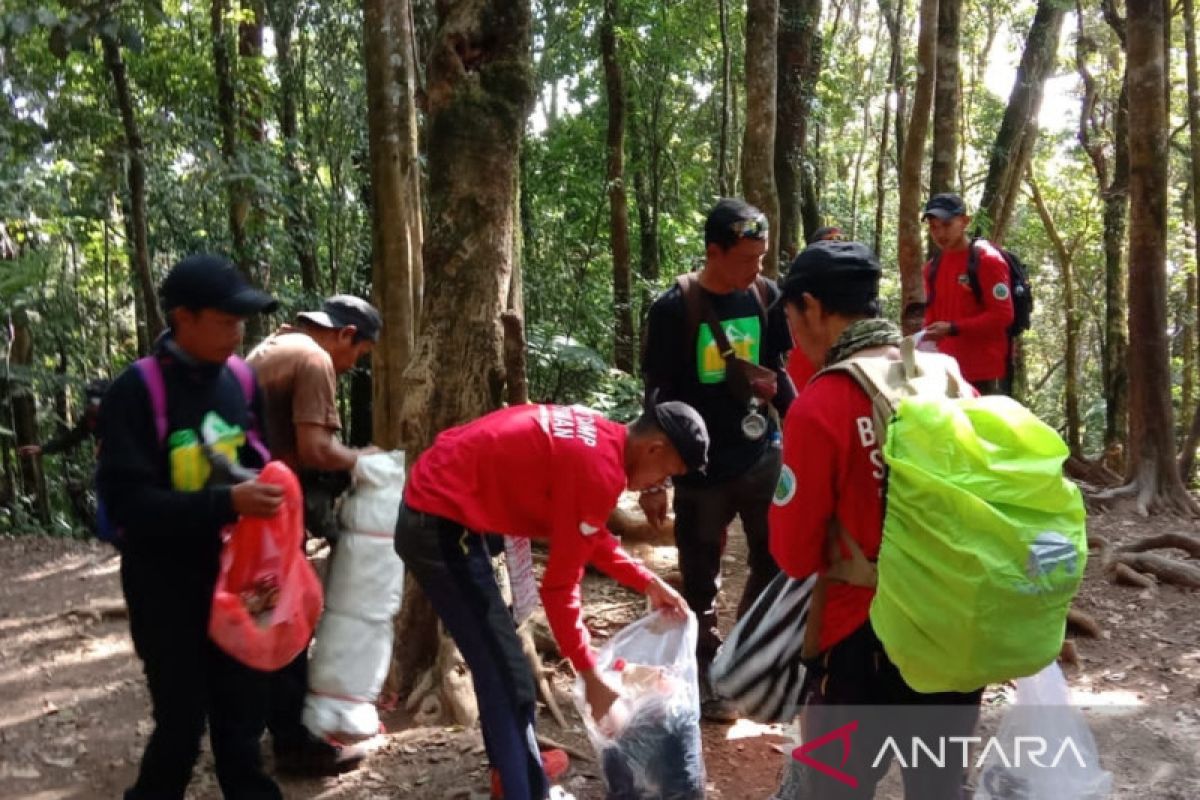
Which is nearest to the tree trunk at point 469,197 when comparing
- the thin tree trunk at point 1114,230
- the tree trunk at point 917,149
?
the tree trunk at point 917,149

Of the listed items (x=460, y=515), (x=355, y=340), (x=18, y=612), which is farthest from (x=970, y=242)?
(x=18, y=612)

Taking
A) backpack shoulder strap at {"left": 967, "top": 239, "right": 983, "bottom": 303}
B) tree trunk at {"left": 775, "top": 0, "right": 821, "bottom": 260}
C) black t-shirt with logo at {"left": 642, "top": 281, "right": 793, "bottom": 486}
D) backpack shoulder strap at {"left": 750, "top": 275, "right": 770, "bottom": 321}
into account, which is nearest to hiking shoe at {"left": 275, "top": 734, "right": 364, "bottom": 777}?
black t-shirt with logo at {"left": 642, "top": 281, "right": 793, "bottom": 486}

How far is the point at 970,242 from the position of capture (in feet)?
20.6

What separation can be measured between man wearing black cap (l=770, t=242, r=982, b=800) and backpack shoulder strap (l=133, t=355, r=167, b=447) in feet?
5.64

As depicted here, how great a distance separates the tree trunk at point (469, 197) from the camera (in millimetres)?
4098

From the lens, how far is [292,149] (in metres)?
11.8

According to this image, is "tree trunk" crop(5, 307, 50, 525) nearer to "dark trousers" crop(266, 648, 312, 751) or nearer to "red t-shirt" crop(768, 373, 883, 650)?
"dark trousers" crop(266, 648, 312, 751)

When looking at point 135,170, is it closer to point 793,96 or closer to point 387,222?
point 387,222

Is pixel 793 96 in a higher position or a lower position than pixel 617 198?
higher

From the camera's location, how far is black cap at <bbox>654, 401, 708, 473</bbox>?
291cm

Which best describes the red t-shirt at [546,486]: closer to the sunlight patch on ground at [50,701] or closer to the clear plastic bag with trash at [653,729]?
the clear plastic bag with trash at [653,729]

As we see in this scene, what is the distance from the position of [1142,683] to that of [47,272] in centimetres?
1049

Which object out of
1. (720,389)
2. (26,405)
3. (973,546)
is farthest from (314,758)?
(26,405)

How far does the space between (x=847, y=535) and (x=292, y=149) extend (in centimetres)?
1092
